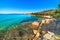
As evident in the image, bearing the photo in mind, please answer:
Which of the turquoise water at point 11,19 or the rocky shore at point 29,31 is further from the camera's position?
the rocky shore at point 29,31

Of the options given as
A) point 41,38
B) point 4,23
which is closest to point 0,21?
point 4,23

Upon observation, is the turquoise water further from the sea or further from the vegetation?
the vegetation

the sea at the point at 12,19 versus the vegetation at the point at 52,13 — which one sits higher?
the vegetation at the point at 52,13

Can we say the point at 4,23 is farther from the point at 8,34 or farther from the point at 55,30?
the point at 55,30

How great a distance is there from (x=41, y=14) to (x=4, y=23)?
73cm

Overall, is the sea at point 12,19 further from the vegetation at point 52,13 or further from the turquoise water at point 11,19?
A: the vegetation at point 52,13

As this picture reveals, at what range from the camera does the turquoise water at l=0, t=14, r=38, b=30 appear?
12.3m

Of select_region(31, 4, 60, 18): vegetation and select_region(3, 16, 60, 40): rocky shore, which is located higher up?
select_region(31, 4, 60, 18): vegetation

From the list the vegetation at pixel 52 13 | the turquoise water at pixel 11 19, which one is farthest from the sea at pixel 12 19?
the vegetation at pixel 52 13

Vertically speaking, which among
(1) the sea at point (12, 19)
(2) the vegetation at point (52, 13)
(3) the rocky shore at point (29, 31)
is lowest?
(3) the rocky shore at point (29, 31)

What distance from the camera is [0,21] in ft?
40.4

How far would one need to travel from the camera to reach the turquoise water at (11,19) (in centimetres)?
1229

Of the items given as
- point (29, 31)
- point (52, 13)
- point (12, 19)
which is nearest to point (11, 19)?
point (12, 19)

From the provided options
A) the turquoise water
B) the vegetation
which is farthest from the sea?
the vegetation
